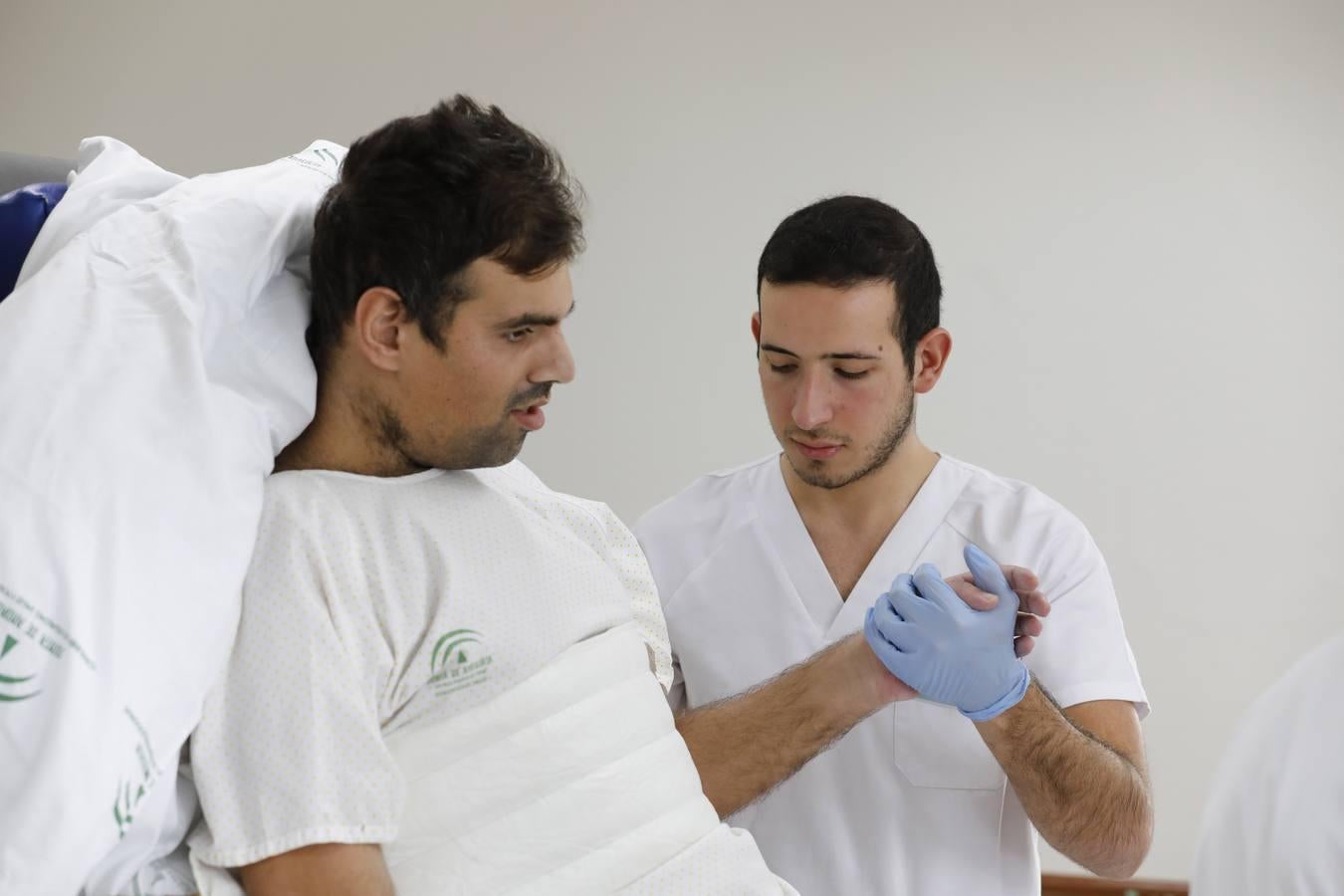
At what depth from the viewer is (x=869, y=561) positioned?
1902mm

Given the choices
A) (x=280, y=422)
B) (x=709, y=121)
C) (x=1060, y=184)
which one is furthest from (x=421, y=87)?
(x=280, y=422)

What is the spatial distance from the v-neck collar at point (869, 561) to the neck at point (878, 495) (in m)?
0.01

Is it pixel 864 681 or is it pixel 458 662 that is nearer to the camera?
pixel 458 662

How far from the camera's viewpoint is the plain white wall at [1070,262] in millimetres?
3160

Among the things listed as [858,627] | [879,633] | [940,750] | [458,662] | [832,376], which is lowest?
[940,750]

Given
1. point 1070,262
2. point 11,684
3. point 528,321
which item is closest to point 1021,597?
point 528,321

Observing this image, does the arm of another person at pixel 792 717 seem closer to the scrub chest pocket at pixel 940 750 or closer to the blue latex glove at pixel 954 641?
the blue latex glove at pixel 954 641

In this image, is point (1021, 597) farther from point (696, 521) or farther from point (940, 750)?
point (696, 521)

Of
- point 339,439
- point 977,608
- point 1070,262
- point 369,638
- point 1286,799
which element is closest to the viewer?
point 1286,799

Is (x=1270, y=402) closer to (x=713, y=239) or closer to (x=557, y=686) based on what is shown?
(x=713, y=239)

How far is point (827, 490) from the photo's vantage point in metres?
1.95

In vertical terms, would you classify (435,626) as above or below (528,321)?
below

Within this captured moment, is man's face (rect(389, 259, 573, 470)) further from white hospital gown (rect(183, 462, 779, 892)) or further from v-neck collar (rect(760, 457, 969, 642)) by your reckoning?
v-neck collar (rect(760, 457, 969, 642))

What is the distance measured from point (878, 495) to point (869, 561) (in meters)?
0.10
